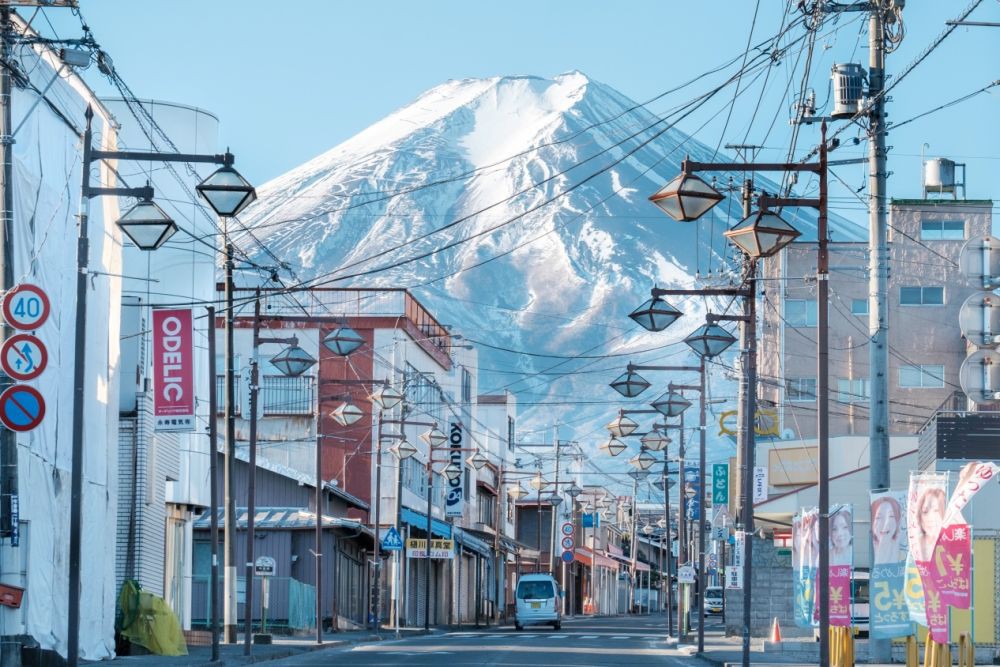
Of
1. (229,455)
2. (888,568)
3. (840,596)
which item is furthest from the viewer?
(229,455)

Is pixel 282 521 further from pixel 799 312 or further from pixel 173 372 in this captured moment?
pixel 799 312

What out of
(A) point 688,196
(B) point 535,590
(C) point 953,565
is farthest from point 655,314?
(B) point 535,590

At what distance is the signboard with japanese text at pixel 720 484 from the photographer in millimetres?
64250

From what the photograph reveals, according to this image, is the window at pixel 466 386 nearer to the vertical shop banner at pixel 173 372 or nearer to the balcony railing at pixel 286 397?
the balcony railing at pixel 286 397

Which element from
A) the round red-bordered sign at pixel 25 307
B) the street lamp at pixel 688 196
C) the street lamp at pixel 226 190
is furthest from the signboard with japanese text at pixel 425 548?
the street lamp at pixel 688 196

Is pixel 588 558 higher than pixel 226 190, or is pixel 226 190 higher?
pixel 226 190

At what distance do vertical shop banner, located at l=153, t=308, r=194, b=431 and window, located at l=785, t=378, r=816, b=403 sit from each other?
142 feet

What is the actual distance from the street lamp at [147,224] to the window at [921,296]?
185ft

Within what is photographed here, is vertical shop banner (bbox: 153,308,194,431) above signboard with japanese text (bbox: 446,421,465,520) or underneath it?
above

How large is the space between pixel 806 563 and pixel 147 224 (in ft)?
37.2

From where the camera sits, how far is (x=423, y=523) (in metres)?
68.7

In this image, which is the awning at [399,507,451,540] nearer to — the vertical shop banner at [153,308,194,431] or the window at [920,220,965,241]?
the window at [920,220,965,241]

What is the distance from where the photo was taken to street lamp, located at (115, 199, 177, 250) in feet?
65.9

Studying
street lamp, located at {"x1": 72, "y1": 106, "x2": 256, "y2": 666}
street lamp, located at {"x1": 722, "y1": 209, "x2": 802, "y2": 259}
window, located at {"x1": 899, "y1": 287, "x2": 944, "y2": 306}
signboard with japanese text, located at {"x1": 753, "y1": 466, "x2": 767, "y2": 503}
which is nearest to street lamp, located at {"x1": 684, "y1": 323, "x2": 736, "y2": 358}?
street lamp, located at {"x1": 722, "y1": 209, "x2": 802, "y2": 259}
